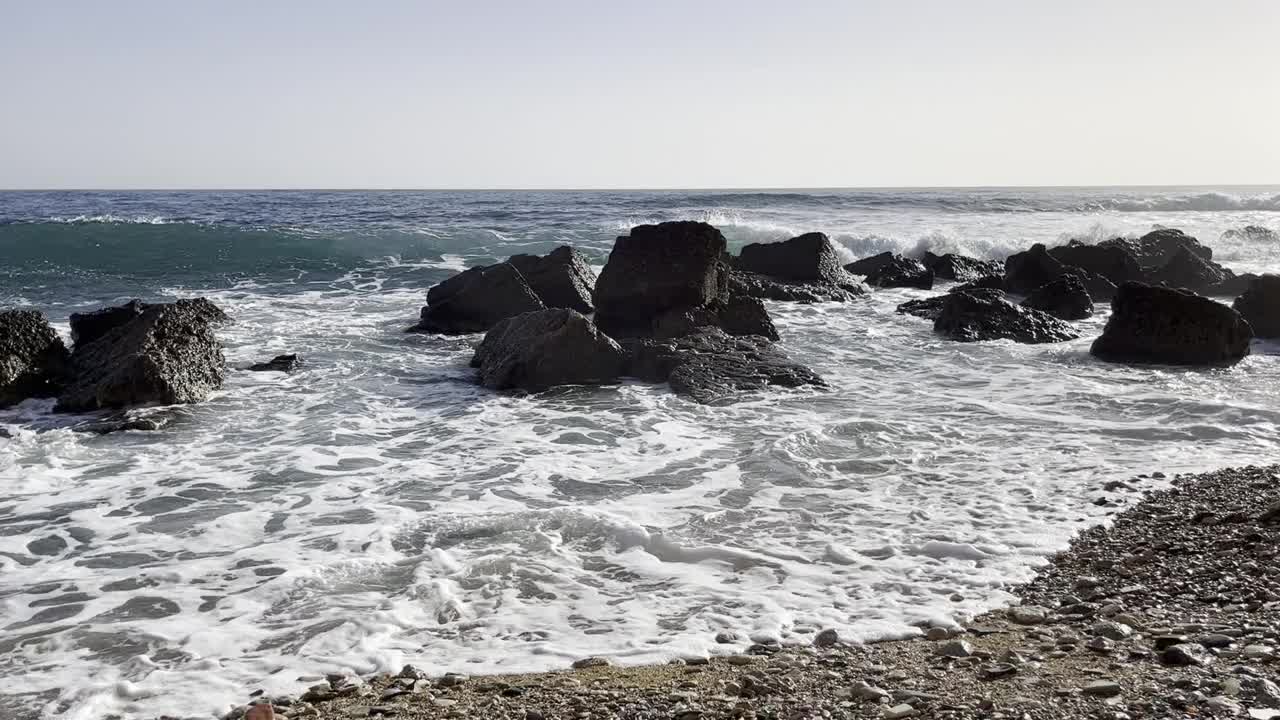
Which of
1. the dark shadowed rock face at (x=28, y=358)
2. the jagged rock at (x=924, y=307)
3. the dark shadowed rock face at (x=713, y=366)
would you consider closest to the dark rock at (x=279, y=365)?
the dark shadowed rock face at (x=28, y=358)

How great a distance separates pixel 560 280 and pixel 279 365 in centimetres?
460

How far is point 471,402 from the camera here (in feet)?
28.2

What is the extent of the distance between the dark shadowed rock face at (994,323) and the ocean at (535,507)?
344 millimetres

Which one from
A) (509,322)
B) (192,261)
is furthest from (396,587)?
(192,261)

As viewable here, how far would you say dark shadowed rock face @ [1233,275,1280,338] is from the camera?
38.3 feet

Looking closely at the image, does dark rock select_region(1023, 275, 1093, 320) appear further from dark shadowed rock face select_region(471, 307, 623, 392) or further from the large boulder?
the large boulder

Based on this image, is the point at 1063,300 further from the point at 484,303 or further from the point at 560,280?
the point at 484,303

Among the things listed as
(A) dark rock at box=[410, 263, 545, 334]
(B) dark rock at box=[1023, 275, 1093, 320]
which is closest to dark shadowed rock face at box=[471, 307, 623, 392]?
(A) dark rock at box=[410, 263, 545, 334]

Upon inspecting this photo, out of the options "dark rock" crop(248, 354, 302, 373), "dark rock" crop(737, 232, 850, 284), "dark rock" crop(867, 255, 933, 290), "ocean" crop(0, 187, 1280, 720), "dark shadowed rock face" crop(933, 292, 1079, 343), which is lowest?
"ocean" crop(0, 187, 1280, 720)

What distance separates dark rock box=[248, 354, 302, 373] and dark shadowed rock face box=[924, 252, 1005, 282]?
13.9 meters

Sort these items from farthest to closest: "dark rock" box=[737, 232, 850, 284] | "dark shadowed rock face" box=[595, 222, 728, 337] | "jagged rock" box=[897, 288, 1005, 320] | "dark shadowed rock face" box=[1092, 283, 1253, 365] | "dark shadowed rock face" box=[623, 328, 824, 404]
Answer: "dark rock" box=[737, 232, 850, 284]
"jagged rock" box=[897, 288, 1005, 320]
"dark shadowed rock face" box=[595, 222, 728, 337]
"dark shadowed rock face" box=[1092, 283, 1253, 365]
"dark shadowed rock face" box=[623, 328, 824, 404]

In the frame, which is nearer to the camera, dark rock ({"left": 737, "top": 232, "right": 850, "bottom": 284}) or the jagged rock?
the jagged rock

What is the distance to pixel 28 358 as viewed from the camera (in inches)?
350

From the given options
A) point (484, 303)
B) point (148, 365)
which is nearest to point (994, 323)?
point (484, 303)
